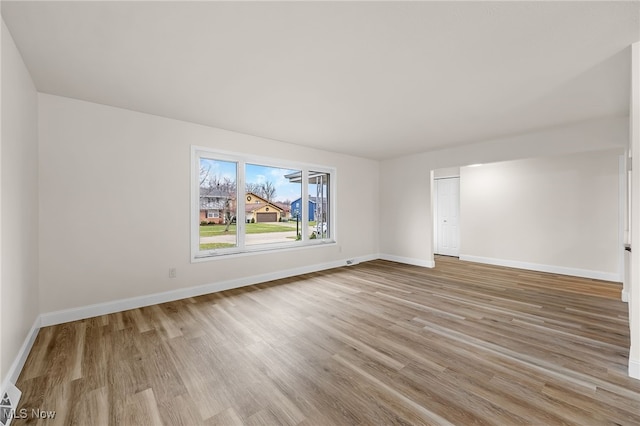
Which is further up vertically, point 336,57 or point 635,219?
point 336,57

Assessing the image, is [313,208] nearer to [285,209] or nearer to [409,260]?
[285,209]

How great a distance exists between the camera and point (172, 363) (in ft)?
6.79

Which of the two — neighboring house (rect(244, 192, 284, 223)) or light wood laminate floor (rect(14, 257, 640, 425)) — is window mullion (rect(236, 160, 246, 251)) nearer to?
neighboring house (rect(244, 192, 284, 223))

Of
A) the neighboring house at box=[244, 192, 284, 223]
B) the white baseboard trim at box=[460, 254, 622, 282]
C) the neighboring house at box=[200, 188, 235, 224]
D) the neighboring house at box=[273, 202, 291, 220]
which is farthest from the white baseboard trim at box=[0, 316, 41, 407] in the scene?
the white baseboard trim at box=[460, 254, 622, 282]

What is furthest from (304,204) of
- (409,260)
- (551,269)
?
(551,269)

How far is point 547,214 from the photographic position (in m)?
5.12

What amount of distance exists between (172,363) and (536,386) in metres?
2.73

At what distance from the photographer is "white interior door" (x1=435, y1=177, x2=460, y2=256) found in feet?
22.4

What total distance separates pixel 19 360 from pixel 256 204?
3.10 metres

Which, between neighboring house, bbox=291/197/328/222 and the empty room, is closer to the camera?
the empty room

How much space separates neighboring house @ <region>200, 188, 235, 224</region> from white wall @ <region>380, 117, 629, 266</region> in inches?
152

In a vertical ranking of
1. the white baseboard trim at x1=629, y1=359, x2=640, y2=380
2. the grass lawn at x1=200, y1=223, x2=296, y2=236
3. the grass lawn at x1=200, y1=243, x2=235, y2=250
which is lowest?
the white baseboard trim at x1=629, y1=359, x2=640, y2=380

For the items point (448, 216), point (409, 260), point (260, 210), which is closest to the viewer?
point (260, 210)

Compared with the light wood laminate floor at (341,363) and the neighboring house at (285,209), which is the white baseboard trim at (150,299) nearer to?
the light wood laminate floor at (341,363)
